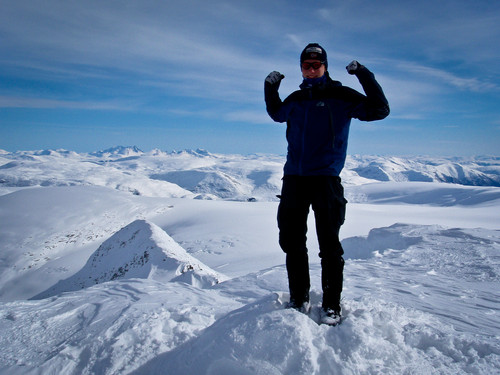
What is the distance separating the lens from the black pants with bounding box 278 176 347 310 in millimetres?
2633

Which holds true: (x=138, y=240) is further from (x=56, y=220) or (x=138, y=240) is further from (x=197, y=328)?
(x=56, y=220)

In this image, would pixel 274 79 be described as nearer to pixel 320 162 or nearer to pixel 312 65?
pixel 312 65

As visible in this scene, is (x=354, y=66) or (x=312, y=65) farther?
(x=312, y=65)

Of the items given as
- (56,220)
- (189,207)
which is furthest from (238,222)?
(56,220)

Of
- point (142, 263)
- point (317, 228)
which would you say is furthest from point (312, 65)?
point (142, 263)

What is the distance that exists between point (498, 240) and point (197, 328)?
22.4ft

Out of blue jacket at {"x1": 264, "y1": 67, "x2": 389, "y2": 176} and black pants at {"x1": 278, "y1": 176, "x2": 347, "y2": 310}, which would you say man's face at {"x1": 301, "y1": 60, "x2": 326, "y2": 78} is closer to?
blue jacket at {"x1": 264, "y1": 67, "x2": 389, "y2": 176}

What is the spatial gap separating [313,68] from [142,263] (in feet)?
28.6

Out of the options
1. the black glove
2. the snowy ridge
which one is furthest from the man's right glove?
the snowy ridge

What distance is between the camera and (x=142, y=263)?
9445 millimetres

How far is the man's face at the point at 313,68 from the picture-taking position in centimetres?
279

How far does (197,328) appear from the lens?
2.86 meters

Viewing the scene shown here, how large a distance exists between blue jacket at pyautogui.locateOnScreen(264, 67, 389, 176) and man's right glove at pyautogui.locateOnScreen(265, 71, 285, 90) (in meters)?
0.37

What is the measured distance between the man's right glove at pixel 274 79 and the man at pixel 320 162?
284 mm
